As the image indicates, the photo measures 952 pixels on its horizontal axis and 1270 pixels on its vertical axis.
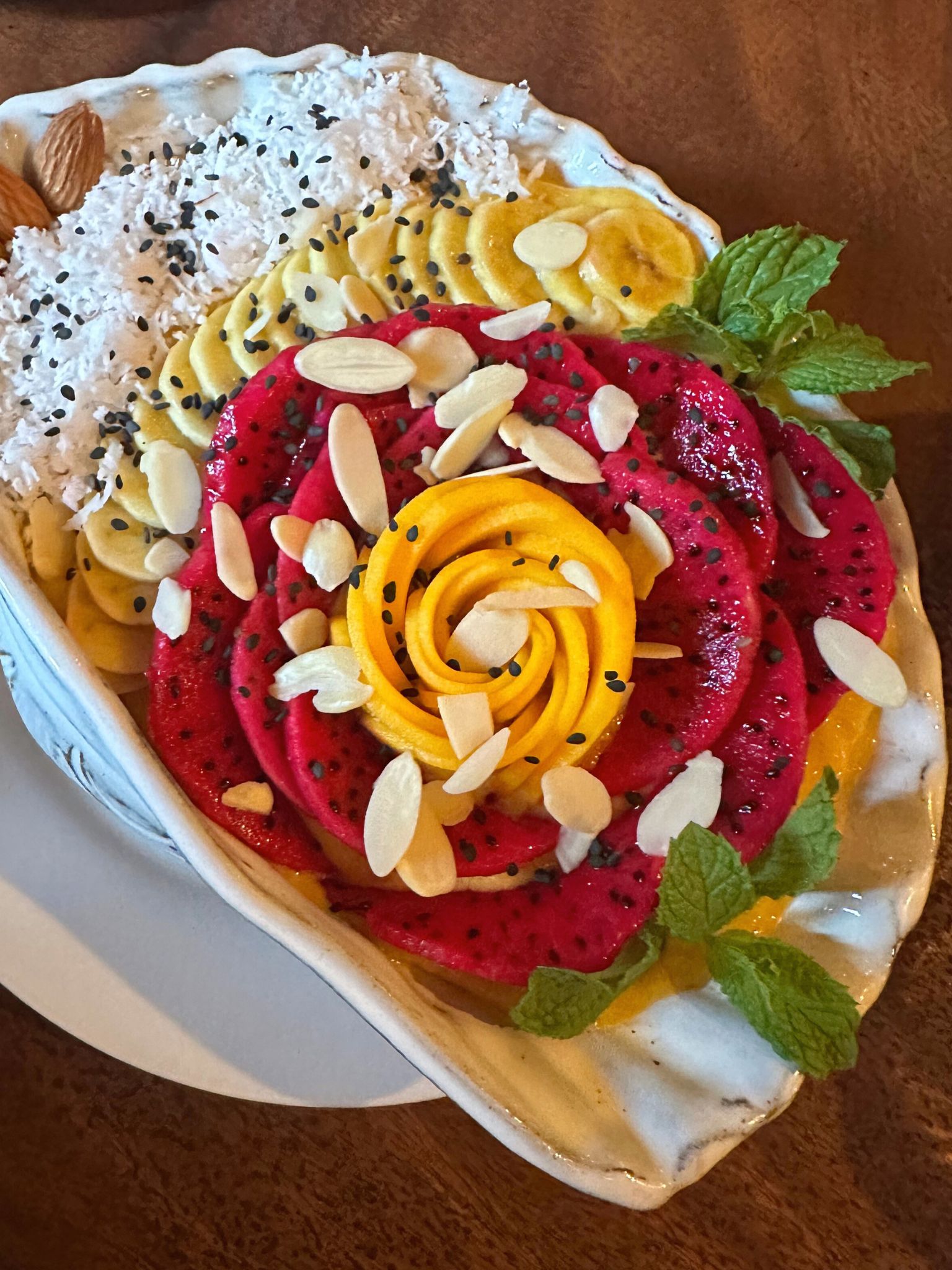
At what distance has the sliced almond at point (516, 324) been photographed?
49.3 inches

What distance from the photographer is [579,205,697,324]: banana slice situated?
4.48 feet

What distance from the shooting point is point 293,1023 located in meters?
1.29

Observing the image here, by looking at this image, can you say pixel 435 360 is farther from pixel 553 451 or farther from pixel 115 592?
pixel 115 592

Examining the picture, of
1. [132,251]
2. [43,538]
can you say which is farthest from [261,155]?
[43,538]

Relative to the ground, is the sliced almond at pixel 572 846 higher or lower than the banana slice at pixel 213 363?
lower

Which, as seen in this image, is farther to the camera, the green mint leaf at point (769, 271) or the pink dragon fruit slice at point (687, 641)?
the green mint leaf at point (769, 271)

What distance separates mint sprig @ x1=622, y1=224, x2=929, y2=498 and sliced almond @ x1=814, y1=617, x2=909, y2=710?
0.75 feet

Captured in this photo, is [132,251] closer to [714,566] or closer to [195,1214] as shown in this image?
[714,566]

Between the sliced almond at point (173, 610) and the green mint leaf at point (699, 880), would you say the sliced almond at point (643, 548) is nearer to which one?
the green mint leaf at point (699, 880)

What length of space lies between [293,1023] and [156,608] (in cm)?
63

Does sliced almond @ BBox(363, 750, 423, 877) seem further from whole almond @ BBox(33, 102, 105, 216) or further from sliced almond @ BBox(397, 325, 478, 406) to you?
whole almond @ BBox(33, 102, 105, 216)

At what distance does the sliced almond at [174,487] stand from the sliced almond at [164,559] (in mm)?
23

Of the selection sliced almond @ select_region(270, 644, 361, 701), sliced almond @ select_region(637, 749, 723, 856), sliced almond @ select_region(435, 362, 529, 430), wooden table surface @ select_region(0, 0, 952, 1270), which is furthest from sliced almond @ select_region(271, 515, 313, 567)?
wooden table surface @ select_region(0, 0, 952, 1270)

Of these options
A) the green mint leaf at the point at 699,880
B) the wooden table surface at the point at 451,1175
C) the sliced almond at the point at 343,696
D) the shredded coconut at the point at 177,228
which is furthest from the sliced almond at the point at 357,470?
the wooden table surface at the point at 451,1175
